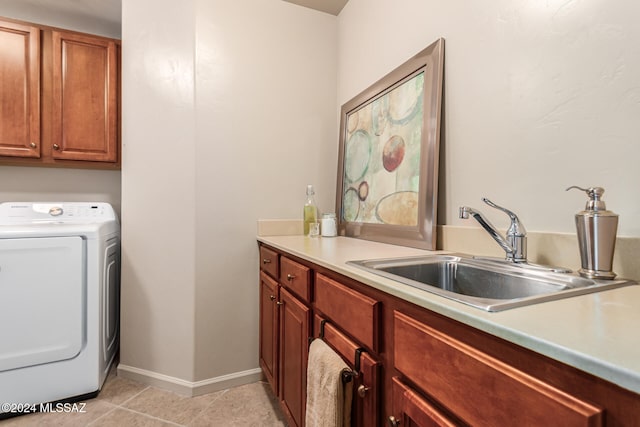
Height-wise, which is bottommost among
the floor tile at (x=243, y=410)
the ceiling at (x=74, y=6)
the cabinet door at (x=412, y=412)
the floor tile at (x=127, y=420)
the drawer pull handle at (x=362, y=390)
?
the floor tile at (x=243, y=410)

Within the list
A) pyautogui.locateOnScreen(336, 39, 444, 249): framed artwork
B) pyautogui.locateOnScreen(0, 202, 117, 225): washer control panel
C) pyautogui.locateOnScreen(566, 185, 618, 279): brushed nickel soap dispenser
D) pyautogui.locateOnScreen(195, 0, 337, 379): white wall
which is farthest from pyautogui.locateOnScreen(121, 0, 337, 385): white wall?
pyautogui.locateOnScreen(566, 185, 618, 279): brushed nickel soap dispenser

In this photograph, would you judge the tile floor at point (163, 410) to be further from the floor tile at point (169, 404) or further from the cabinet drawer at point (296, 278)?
the cabinet drawer at point (296, 278)

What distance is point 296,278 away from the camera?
1.28 m

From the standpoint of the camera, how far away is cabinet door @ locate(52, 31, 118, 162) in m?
2.02

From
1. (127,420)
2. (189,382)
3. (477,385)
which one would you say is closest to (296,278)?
(477,385)

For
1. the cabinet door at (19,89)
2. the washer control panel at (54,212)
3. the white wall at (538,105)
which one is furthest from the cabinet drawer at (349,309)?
the cabinet door at (19,89)

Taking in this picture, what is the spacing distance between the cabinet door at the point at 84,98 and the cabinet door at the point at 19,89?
99mm

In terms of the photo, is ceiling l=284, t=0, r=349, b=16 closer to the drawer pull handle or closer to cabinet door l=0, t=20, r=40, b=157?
cabinet door l=0, t=20, r=40, b=157

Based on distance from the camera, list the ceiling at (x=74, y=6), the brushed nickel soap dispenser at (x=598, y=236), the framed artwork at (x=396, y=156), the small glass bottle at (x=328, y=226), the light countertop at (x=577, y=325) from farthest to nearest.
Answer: the ceiling at (x=74, y=6) < the small glass bottle at (x=328, y=226) < the framed artwork at (x=396, y=156) < the brushed nickel soap dispenser at (x=598, y=236) < the light countertop at (x=577, y=325)

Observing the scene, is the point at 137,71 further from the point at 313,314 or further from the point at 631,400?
the point at 631,400

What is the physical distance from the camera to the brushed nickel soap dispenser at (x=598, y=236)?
72 centimetres

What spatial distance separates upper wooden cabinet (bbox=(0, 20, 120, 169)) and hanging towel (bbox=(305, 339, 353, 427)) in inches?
80.7

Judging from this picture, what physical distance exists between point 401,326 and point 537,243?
1.93 ft

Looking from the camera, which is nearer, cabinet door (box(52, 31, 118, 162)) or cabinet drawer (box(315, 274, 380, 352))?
cabinet drawer (box(315, 274, 380, 352))
